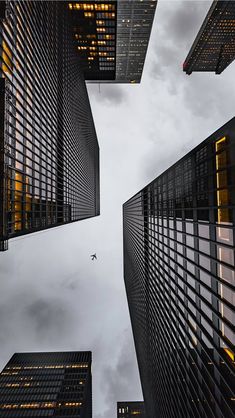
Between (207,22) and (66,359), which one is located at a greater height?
(207,22)

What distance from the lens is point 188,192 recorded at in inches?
898

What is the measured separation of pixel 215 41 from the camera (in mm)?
150875

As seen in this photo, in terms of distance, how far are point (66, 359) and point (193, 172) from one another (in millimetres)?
152576

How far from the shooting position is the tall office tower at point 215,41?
131 metres

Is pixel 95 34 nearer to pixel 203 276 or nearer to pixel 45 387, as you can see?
pixel 203 276

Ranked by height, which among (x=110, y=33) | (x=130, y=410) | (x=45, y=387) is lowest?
(x=130, y=410)

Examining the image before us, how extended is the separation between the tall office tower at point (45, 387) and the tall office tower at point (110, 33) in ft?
558

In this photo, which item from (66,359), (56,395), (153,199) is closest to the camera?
(153,199)

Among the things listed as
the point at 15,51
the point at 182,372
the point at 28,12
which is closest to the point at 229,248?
the point at 182,372

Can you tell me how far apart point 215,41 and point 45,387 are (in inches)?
9588

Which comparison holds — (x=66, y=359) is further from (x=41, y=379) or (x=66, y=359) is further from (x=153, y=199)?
(x=153, y=199)

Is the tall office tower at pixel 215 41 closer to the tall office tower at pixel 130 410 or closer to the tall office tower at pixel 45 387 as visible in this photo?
the tall office tower at pixel 45 387

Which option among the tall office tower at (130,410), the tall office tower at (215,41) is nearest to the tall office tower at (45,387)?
the tall office tower at (130,410)

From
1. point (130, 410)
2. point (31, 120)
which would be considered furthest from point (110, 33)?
point (130, 410)
